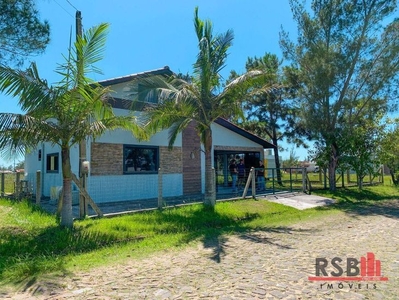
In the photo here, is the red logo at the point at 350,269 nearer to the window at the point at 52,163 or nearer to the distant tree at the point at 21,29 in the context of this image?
the distant tree at the point at 21,29

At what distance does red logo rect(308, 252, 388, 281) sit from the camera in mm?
4742

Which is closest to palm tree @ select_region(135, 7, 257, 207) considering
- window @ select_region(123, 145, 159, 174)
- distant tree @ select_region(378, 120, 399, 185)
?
window @ select_region(123, 145, 159, 174)

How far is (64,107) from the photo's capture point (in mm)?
7203

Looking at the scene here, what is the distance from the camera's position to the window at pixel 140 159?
1328cm

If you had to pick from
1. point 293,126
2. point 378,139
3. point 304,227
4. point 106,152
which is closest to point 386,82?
point 378,139

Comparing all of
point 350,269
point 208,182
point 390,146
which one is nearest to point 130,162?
point 208,182

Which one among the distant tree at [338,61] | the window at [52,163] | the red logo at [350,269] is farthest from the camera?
the distant tree at [338,61]

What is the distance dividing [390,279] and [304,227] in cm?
435

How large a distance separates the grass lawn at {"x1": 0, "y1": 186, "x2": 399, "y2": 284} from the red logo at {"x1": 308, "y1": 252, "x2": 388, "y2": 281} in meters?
3.01

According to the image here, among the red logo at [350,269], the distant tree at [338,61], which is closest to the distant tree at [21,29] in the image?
the red logo at [350,269]

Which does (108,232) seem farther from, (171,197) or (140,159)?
(171,197)

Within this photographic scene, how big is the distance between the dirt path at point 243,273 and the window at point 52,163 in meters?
9.14

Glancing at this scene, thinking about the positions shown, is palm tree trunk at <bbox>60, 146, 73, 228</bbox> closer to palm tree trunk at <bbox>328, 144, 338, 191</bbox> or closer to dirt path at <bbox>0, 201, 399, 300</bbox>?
dirt path at <bbox>0, 201, 399, 300</bbox>

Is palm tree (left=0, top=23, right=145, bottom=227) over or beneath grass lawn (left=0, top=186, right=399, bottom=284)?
over
